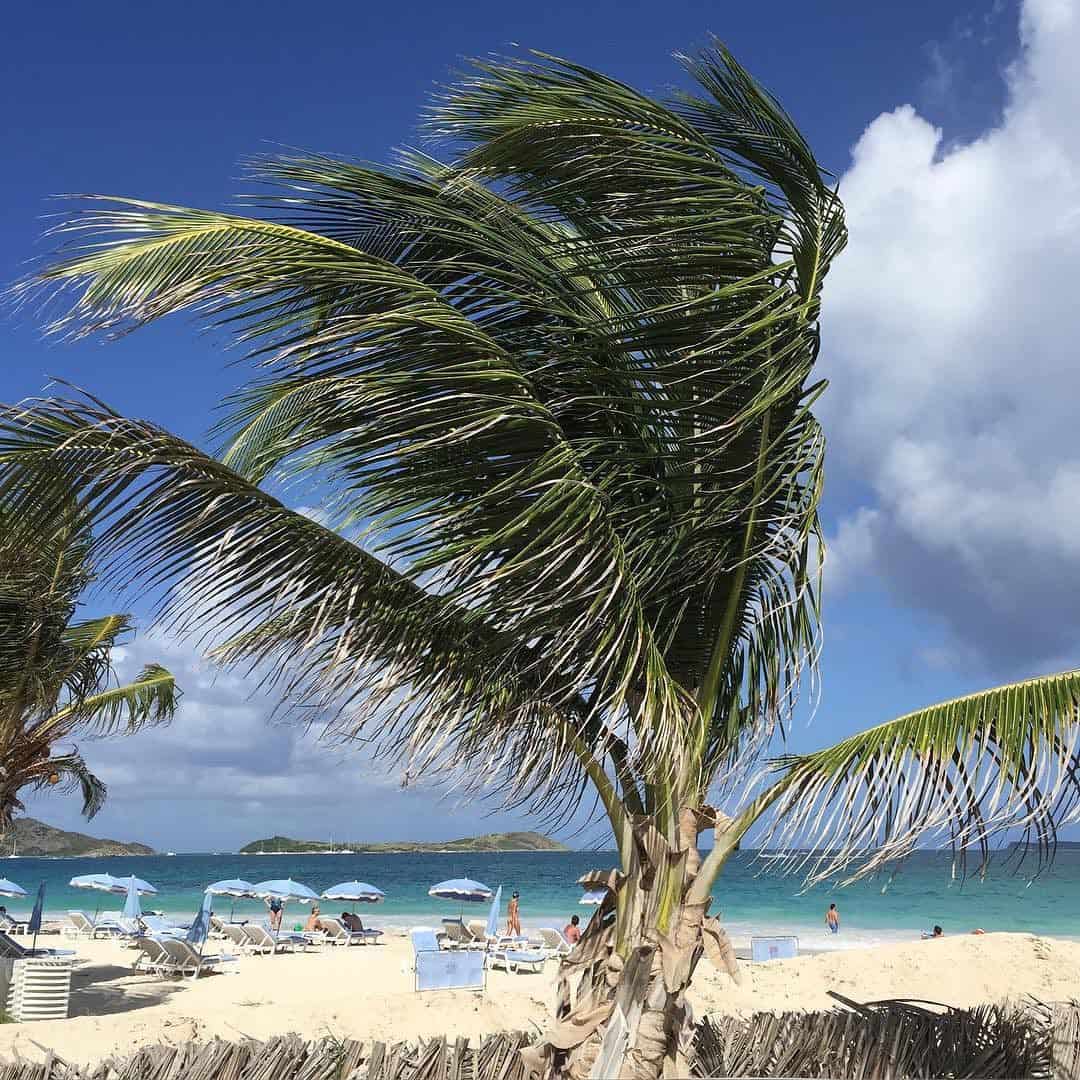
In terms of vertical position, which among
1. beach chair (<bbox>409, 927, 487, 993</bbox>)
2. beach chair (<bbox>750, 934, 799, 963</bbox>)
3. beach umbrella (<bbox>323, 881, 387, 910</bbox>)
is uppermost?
beach chair (<bbox>409, 927, 487, 993</bbox>)

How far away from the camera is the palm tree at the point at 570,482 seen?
151 inches

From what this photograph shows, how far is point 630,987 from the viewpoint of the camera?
392cm

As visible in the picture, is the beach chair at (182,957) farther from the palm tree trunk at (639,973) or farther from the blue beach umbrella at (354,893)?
the palm tree trunk at (639,973)

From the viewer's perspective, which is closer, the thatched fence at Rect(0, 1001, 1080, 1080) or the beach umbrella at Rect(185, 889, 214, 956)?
the thatched fence at Rect(0, 1001, 1080, 1080)

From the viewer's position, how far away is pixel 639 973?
3.90 m

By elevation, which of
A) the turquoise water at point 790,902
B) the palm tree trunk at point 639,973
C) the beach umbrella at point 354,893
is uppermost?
the palm tree trunk at point 639,973

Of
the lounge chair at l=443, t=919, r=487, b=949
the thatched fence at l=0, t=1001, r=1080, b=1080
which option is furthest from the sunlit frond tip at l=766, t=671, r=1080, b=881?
the lounge chair at l=443, t=919, r=487, b=949

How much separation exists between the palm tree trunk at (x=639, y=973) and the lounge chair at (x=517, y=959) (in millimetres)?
14572

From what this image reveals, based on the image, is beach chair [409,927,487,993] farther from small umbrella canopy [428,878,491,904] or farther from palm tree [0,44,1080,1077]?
small umbrella canopy [428,878,491,904]

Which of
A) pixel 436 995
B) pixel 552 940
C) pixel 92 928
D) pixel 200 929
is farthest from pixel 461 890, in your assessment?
pixel 436 995

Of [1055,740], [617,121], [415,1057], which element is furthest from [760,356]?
[415,1057]

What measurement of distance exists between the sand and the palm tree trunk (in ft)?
14.7

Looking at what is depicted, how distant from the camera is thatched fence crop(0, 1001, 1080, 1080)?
4.91 m

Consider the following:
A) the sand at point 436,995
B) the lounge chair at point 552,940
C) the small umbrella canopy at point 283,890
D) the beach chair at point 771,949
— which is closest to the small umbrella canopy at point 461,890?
the small umbrella canopy at point 283,890
